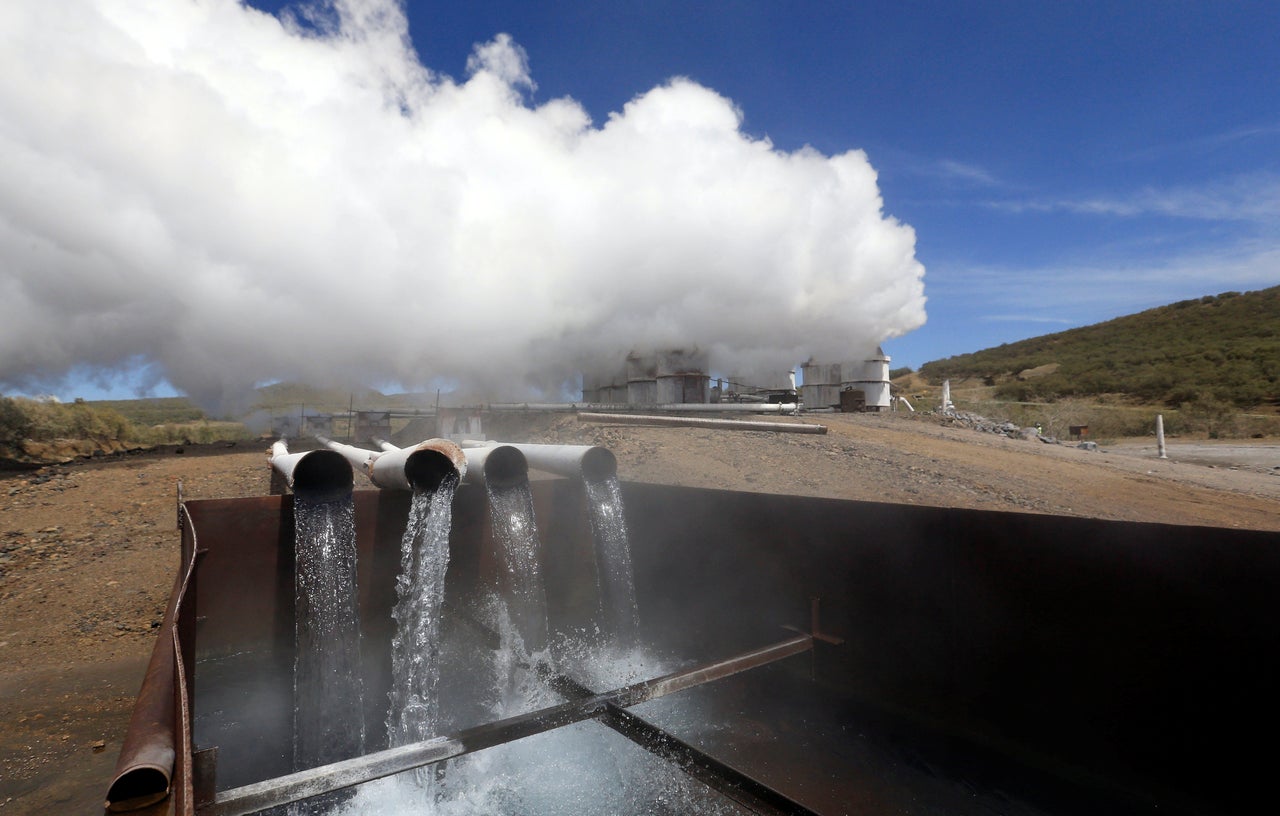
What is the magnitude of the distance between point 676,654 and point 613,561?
856 millimetres

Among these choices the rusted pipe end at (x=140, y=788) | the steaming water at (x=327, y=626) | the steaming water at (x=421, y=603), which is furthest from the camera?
the steaming water at (x=421, y=603)

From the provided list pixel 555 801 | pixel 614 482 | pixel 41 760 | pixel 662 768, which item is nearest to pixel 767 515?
pixel 614 482

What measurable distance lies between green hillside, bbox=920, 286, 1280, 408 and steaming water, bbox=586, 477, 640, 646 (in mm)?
42478

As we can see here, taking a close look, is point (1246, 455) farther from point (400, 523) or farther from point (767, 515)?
point (400, 523)

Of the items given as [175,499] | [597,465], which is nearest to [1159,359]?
[597,465]

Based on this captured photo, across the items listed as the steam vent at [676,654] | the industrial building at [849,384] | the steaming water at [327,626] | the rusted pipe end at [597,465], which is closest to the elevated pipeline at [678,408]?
the industrial building at [849,384]

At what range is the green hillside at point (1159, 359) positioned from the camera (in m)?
37.5

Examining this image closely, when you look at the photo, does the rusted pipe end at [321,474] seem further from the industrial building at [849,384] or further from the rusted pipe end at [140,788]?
the industrial building at [849,384]

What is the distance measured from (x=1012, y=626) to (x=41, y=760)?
5.09 m

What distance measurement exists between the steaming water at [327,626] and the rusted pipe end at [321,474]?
0.23ft

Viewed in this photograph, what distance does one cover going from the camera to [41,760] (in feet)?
10.8

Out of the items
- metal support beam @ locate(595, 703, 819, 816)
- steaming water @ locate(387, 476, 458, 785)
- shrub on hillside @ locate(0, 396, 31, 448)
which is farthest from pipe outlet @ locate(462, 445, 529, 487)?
shrub on hillside @ locate(0, 396, 31, 448)

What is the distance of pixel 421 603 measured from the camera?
4371 mm

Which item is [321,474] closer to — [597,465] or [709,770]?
[597,465]
